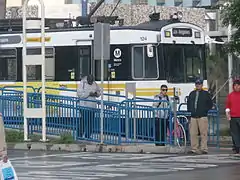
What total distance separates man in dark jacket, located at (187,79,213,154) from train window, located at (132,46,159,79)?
199 inches

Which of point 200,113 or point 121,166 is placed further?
point 200,113

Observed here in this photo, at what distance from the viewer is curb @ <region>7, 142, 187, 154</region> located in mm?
19781

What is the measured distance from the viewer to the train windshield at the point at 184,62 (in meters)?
24.6

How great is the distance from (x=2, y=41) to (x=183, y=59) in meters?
6.32

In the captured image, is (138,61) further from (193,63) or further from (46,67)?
(46,67)

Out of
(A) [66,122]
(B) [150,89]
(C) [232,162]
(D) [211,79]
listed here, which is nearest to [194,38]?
(B) [150,89]

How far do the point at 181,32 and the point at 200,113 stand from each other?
20.7 ft

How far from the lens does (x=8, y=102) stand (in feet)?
75.7

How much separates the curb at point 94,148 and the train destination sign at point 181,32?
228 inches

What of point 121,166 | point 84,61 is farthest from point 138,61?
point 121,166

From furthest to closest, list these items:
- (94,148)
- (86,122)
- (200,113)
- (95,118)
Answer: (86,122) → (95,118) → (94,148) → (200,113)

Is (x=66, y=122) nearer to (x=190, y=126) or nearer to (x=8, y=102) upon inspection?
(x=8, y=102)

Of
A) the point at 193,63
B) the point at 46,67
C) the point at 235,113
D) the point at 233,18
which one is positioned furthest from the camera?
the point at 193,63

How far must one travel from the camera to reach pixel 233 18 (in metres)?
24.5
